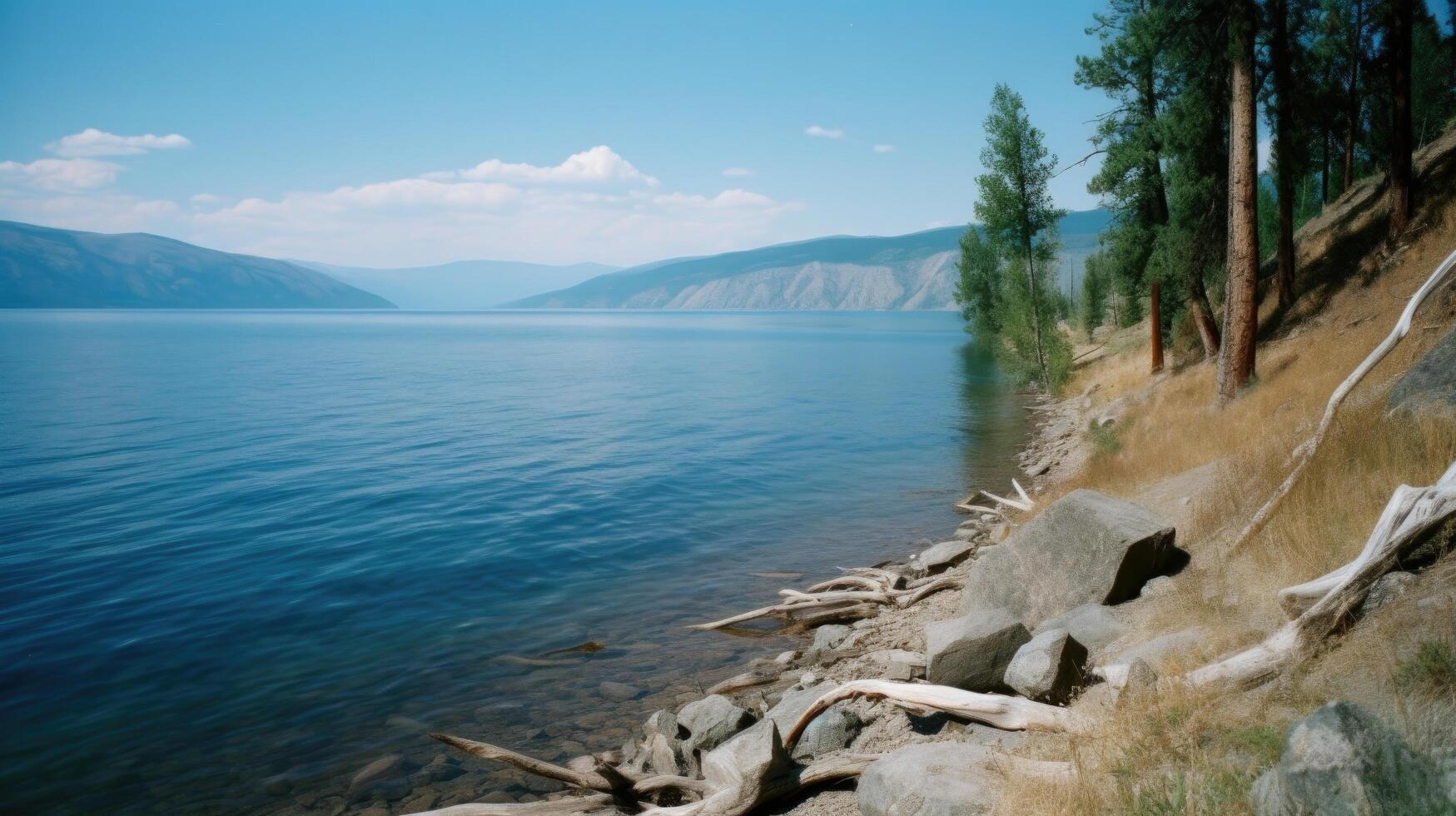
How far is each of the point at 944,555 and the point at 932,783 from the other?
10204 mm

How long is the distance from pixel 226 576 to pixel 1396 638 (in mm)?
20626

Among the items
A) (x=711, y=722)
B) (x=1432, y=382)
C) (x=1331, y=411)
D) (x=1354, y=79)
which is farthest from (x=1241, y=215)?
(x=1354, y=79)

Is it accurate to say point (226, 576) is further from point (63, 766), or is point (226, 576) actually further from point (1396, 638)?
point (1396, 638)

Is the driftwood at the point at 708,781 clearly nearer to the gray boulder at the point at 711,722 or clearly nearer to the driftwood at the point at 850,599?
the gray boulder at the point at 711,722

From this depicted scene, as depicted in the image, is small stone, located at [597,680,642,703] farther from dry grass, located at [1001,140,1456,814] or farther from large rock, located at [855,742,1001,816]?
dry grass, located at [1001,140,1456,814]

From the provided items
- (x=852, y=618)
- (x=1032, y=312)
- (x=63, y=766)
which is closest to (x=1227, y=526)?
(x=852, y=618)

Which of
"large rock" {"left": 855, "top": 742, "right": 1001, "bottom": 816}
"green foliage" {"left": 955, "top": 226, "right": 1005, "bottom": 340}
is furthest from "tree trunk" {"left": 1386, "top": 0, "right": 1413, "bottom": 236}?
"green foliage" {"left": 955, "top": 226, "right": 1005, "bottom": 340}

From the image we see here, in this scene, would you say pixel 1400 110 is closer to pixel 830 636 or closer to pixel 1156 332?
pixel 1156 332

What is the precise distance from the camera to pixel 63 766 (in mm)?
10047

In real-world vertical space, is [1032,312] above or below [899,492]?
above

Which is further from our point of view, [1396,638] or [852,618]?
[852,618]

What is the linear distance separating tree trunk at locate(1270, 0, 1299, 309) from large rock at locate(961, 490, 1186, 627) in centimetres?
1916

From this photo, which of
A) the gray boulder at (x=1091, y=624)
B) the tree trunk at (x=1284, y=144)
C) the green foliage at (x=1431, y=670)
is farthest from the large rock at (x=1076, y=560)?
the tree trunk at (x=1284, y=144)

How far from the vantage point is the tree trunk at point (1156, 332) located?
31.4m
